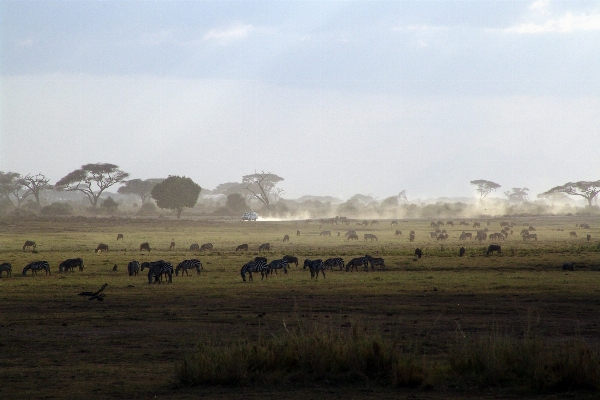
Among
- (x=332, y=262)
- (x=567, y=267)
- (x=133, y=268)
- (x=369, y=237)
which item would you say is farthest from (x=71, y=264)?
(x=369, y=237)

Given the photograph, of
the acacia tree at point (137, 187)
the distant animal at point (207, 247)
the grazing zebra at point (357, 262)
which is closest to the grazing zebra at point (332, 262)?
the grazing zebra at point (357, 262)

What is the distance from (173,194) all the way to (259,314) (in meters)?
84.8

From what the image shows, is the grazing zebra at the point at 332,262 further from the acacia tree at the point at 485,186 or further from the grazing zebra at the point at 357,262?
the acacia tree at the point at 485,186

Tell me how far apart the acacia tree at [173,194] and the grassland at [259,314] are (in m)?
61.5

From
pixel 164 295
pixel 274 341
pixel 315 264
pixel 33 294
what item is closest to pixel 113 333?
pixel 274 341

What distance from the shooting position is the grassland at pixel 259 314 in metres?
10.6

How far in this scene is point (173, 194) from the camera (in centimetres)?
10056

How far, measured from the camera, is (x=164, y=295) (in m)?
22.8

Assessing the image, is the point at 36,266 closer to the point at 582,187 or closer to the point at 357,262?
the point at 357,262

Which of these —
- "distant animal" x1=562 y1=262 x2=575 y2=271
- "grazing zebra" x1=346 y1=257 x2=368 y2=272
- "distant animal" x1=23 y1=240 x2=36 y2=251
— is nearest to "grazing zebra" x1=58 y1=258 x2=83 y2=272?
"grazing zebra" x1=346 y1=257 x2=368 y2=272

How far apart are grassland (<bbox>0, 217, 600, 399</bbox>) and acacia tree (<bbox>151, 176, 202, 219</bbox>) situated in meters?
61.5

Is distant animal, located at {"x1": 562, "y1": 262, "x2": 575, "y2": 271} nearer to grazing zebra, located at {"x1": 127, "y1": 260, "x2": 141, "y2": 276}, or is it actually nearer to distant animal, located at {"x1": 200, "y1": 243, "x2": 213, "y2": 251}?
grazing zebra, located at {"x1": 127, "y1": 260, "x2": 141, "y2": 276}

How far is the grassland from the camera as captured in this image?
34.7 ft

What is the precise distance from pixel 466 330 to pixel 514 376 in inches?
187
